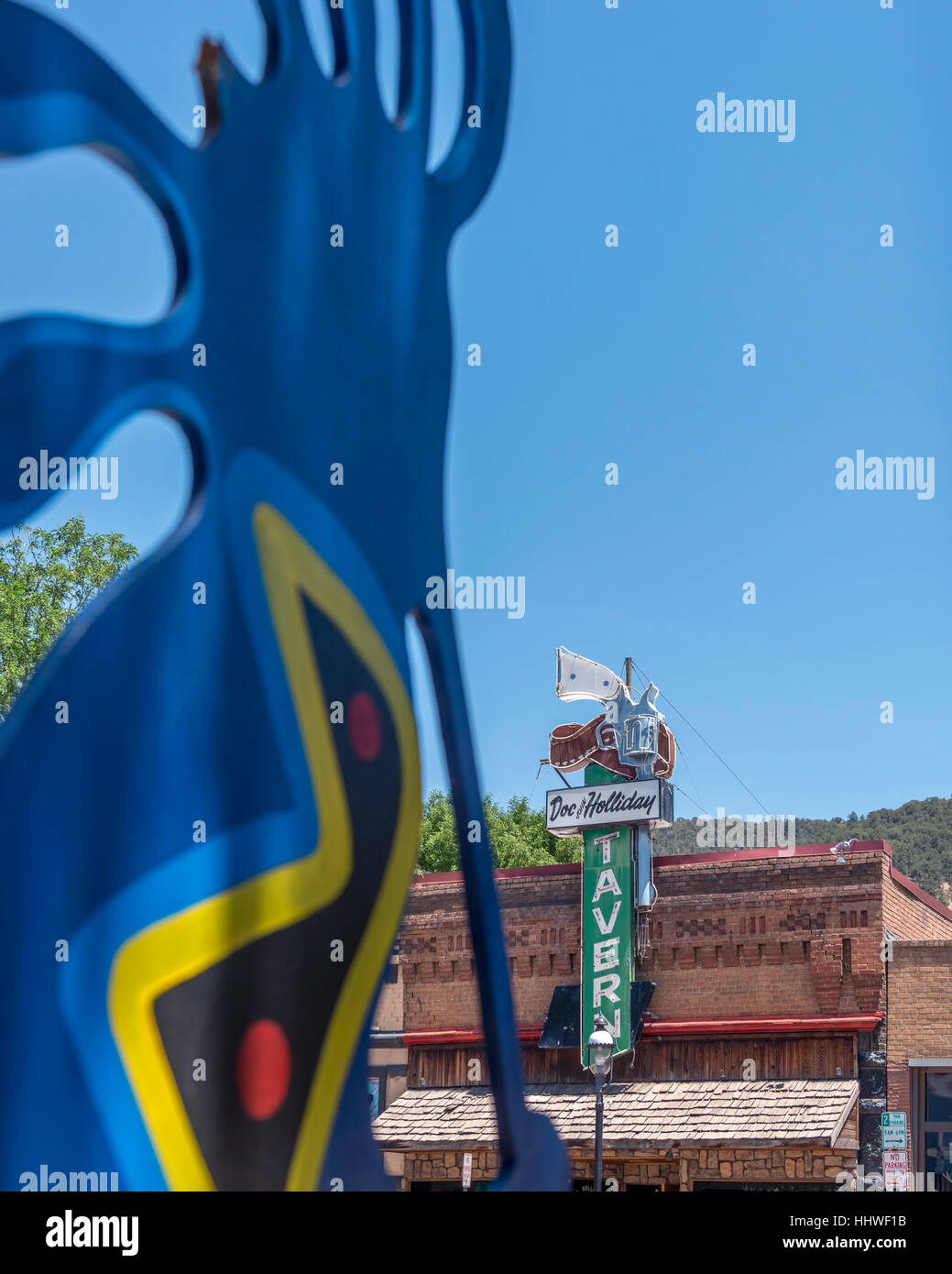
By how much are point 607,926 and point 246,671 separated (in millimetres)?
14819

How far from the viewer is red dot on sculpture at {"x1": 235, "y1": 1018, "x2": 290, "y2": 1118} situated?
24.3ft

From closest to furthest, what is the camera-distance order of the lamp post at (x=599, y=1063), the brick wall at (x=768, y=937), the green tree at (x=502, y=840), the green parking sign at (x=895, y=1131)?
1. the lamp post at (x=599, y=1063)
2. the green parking sign at (x=895, y=1131)
3. the brick wall at (x=768, y=937)
4. the green tree at (x=502, y=840)

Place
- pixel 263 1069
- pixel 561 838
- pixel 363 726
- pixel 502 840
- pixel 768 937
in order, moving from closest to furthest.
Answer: pixel 263 1069 → pixel 363 726 → pixel 768 937 → pixel 561 838 → pixel 502 840

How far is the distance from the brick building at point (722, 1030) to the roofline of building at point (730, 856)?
0.03 meters

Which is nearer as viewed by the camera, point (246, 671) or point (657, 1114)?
point (246, 671)

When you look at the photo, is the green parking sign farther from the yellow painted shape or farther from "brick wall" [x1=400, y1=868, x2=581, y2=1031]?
the yellow painted shape

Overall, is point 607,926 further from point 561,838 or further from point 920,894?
point 561,838

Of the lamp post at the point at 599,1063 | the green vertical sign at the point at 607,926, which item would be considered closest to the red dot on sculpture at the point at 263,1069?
the lamp post at the point at 599,1063

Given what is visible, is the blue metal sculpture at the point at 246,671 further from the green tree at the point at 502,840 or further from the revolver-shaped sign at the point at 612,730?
the green tree at the point at 502,840

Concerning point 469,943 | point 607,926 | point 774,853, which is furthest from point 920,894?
point 469,943

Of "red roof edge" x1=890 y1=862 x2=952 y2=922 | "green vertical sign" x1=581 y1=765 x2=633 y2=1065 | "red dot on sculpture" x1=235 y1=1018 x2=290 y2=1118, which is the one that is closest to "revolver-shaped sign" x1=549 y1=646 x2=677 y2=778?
"green vertical sign" x1=581 y1=765 x2=633 y2=1065

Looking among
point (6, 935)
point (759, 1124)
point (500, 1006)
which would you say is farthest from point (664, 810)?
point (6, 935)

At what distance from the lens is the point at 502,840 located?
108 feet

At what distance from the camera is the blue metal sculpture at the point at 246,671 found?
6.73 metres
